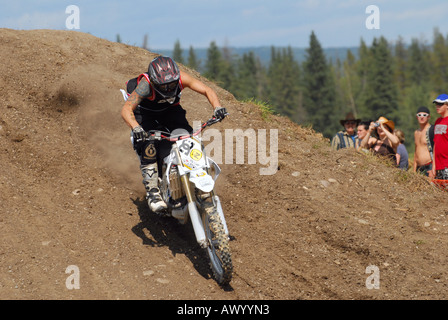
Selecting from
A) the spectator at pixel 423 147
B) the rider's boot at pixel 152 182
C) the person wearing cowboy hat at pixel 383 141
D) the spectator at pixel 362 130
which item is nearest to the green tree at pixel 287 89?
the spectator at pixel 362 130

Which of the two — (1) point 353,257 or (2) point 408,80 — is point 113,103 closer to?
(1) point 353,257

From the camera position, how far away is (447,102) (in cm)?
958


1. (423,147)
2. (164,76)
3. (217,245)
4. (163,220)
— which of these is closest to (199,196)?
(217,245)

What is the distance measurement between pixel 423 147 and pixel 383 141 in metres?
0.86

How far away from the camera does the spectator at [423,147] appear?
10293 mm

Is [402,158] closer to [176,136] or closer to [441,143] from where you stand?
[441,143]

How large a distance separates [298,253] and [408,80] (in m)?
147

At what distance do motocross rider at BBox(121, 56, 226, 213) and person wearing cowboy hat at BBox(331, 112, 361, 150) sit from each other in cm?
484

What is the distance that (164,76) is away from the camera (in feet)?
22.9

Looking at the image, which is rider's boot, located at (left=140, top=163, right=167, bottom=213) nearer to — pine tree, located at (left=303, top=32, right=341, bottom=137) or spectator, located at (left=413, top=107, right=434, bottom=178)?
spectator, located at (left=413, top=107, right=434, bottom=178)

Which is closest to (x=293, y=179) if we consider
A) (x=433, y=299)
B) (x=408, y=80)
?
(x=433, y=299)

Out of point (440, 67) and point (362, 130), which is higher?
point (440, 67)

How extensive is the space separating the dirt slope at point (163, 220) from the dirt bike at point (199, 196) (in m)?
0.46

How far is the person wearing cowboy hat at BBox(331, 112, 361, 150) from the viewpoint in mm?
11516
